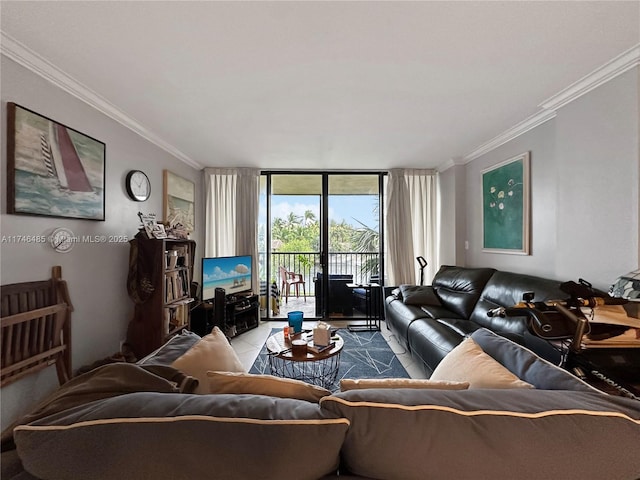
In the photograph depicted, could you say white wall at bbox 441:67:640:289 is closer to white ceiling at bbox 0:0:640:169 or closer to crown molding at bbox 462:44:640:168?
crown molding at bbox 462:44:640:168

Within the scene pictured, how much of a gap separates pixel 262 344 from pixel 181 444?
311 cm

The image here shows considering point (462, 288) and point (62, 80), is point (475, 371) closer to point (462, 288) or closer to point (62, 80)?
point (462, 288)

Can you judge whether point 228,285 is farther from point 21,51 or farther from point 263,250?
point 21,51

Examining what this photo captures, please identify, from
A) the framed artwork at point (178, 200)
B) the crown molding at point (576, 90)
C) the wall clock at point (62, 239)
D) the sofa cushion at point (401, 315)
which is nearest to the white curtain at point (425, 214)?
the sofa cushion at point (401, 315)

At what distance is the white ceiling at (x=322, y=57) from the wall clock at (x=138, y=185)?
50 cm

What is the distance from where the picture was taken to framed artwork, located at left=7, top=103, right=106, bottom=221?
1.71 m

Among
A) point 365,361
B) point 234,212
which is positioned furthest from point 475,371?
point 234,212

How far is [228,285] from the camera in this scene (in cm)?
394

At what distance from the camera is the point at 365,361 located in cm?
306

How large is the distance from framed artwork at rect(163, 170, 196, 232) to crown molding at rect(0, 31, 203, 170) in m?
0.64

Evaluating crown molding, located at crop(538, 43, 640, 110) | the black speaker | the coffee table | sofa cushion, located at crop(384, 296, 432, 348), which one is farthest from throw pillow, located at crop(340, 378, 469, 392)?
the black speaker

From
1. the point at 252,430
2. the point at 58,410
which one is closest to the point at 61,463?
the point at 58,410

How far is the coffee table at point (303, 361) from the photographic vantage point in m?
2.20

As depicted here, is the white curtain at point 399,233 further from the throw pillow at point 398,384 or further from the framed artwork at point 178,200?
the throw pillow at point 398,384
